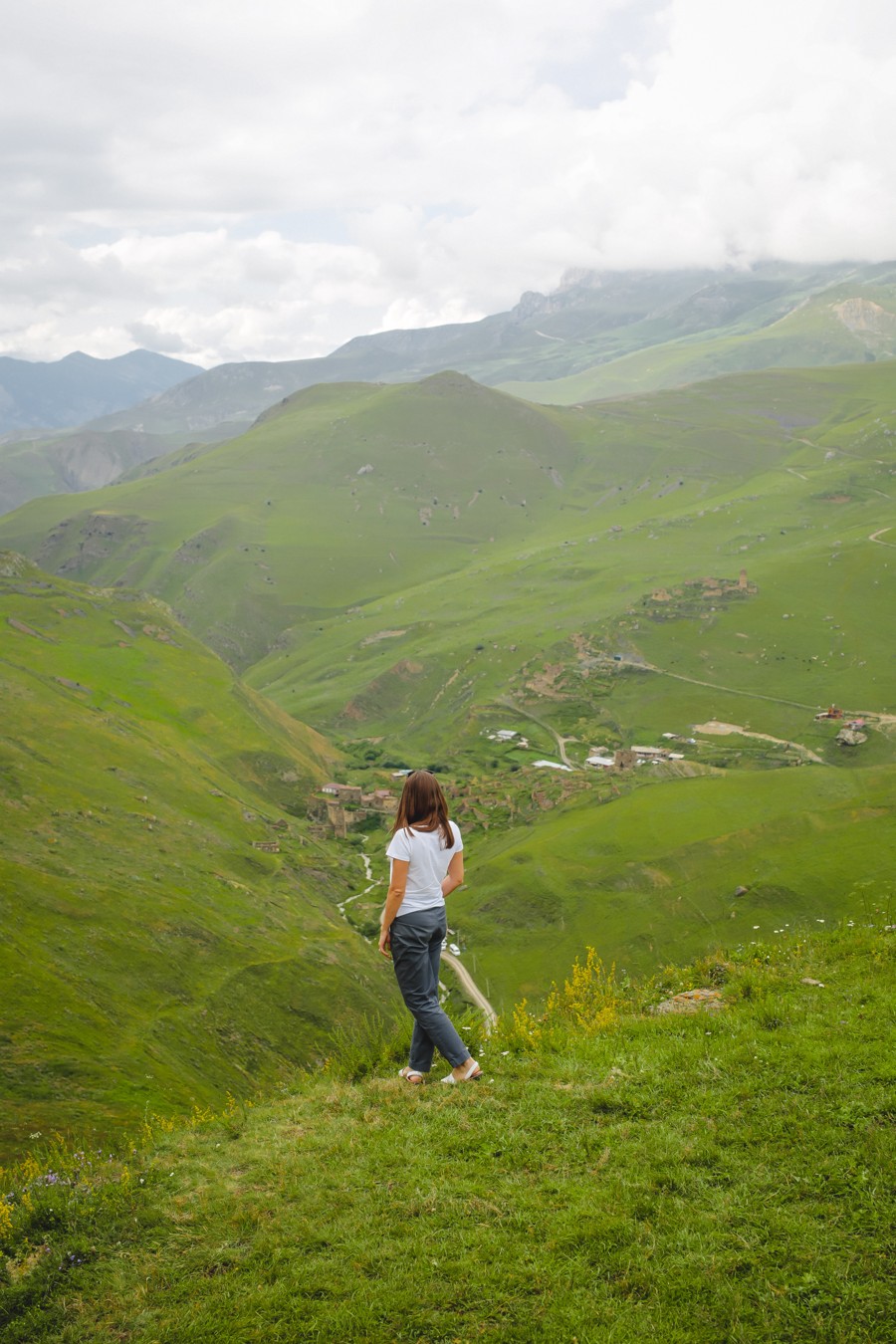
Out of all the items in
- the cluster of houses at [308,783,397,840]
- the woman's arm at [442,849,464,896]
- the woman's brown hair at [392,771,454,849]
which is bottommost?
the cluster of houses at [308,783,397,840]

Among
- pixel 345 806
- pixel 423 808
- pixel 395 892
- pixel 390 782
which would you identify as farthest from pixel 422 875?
pixel 390 782

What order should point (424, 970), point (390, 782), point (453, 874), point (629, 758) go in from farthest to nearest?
1. point (390, 782)
2. point (629, 758)
3. point (453, 874)
4. point (424, 970)

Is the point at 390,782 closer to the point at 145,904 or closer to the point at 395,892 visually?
the point at 145,904

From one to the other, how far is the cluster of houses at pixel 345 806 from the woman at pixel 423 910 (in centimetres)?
9068

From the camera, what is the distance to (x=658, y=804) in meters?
93.4

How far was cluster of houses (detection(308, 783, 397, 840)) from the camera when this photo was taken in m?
103

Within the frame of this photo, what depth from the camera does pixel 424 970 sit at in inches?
482

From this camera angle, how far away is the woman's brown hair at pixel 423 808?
39.8ft

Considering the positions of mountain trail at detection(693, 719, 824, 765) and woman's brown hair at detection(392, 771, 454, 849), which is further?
mountain trail at detection(693, 719, 824, 765)

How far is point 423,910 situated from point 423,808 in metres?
1.35

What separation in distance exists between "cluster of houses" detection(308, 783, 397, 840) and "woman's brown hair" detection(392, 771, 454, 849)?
9116 centimetres

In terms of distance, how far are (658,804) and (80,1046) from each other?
72.6 m

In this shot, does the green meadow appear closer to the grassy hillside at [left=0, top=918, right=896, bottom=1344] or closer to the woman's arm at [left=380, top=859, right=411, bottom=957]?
the grassy hillside at [left=0, top=918, right=896, bottom=1344]

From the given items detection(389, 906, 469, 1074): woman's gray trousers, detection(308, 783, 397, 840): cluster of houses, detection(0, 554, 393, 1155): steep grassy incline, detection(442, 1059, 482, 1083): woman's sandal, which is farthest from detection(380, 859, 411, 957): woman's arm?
detection(308, 783, 397, 840): cluster of houses
